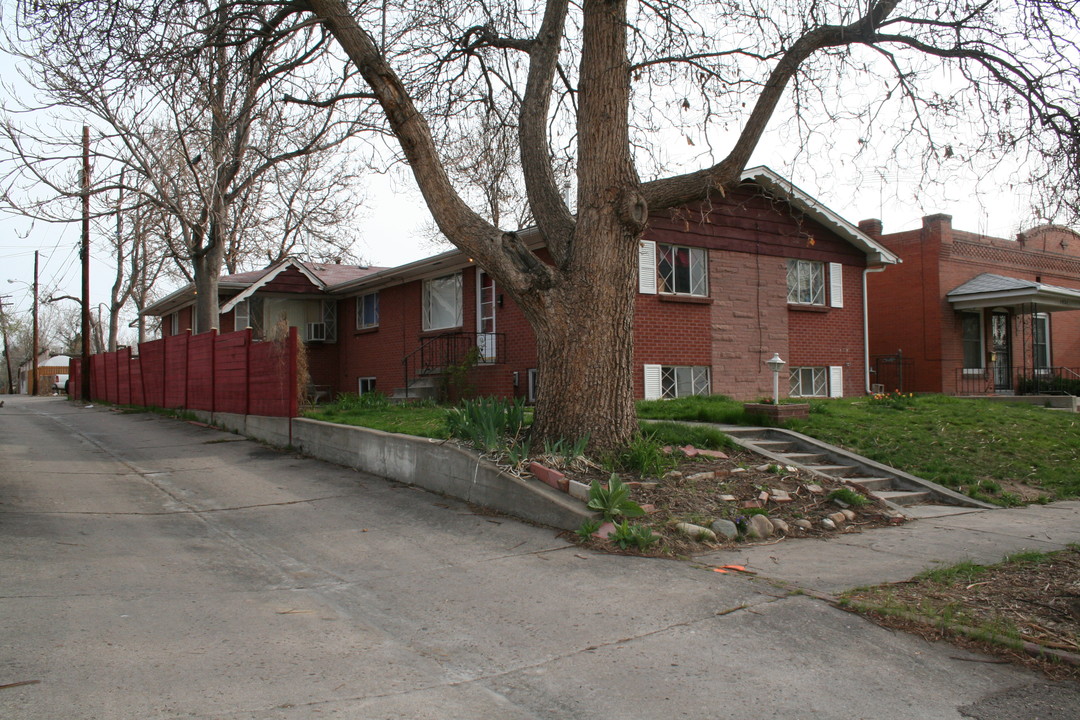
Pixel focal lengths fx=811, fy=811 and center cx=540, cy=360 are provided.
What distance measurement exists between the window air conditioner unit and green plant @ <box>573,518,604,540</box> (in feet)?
61.5

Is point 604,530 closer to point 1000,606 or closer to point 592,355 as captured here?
point 592,355

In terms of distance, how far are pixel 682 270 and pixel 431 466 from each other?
8.73 m

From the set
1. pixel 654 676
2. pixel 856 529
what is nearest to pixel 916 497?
pixel 856 529

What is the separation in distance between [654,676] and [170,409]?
18.0 meters

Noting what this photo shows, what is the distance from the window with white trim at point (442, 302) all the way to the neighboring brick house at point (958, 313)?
11.8m

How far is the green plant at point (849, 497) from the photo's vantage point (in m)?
8.08

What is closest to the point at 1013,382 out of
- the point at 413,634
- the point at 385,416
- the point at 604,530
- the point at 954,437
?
the point at 954,437

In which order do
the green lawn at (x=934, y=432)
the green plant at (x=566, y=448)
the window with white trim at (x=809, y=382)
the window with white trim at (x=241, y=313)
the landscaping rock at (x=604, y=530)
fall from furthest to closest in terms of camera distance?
the window with white trim at (x=241, y=313) < the window with white trim at (x=809, y=382) < the green lawn at (x=934, y=432) < the green plant at (x=566, y=448) < the landscaping rock at (x=604, y=530)

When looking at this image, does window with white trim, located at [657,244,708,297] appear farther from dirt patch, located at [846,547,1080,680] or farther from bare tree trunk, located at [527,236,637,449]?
dirt patch, located at [846,547,1080,680]

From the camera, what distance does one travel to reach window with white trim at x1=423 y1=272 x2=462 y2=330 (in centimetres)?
1884

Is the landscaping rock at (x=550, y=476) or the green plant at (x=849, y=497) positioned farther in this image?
the green plant at (x=849, y=497)

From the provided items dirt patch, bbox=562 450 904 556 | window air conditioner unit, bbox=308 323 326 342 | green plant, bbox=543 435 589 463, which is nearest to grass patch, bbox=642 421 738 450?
dirt patch, bbox=562 450 904 556

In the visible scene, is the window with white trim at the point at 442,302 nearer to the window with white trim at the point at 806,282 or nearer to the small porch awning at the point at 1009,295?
the window with white trim at the point at 806,282

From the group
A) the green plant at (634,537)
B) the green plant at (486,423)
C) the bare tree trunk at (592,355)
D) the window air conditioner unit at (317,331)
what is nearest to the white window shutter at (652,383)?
the green plant at (486,423)
